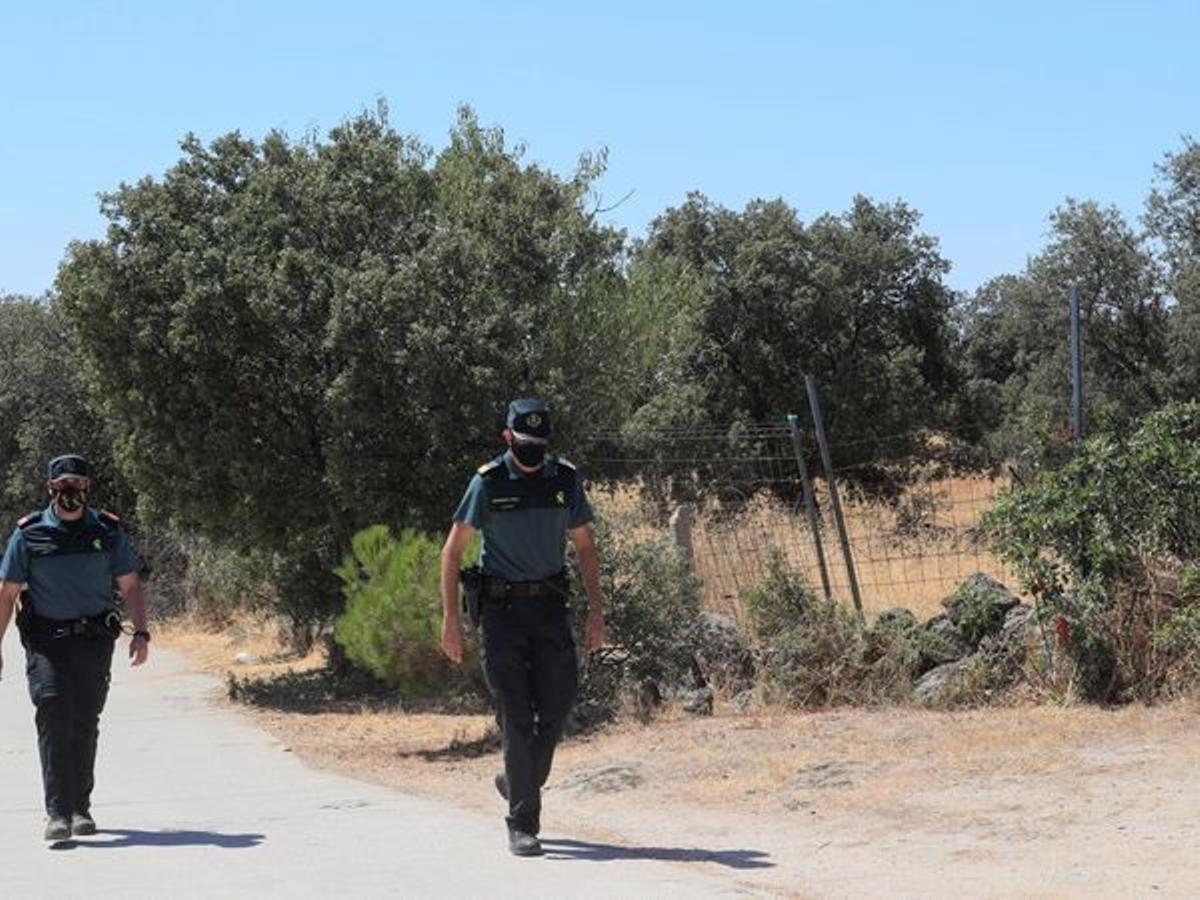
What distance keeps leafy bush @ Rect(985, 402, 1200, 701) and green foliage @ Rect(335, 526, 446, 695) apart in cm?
434

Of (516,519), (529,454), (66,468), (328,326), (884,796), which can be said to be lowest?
(884,796)

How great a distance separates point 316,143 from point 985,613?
27.8 ft

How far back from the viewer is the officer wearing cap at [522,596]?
7.78 meters

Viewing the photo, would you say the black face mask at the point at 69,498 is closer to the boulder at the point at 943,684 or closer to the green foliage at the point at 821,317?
the boulder at the point at 943,684

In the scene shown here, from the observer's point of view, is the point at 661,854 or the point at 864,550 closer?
the point at 661,854

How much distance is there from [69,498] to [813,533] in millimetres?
6623

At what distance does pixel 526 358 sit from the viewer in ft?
51.2

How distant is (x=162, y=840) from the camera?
8578 mm

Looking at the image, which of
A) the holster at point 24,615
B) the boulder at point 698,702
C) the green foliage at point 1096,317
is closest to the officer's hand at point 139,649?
the holster at point 24,615

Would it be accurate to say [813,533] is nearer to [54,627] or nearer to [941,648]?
[941,648]

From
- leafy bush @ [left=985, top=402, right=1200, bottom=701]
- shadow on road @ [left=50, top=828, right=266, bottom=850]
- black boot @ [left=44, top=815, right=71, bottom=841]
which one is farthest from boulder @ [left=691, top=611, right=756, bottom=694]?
black boot @ [left=44, top=815, right=71, bottom=841]

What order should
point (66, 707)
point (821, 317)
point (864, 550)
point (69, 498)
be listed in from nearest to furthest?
point (66, 707) < point (69, 498) < point (864, 550) < point (821, 317)

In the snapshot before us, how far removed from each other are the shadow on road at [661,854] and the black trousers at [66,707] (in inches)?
96.4

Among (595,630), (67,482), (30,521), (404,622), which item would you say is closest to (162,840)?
(30,521)
